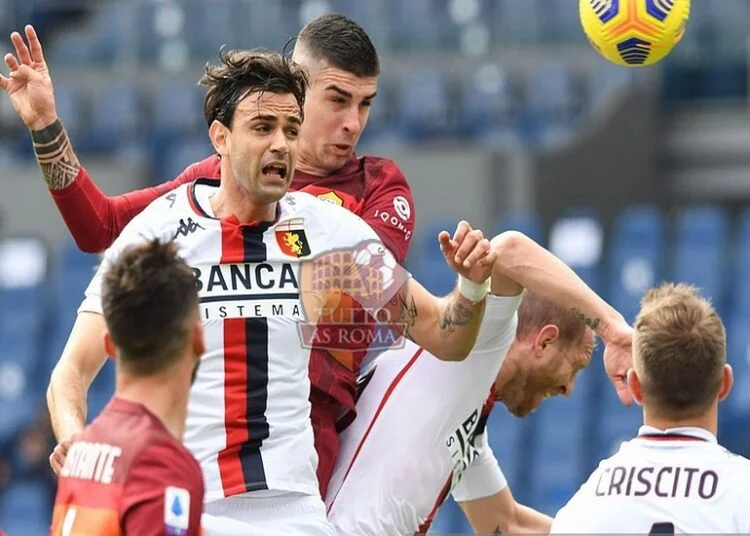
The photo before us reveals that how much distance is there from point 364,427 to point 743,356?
817cm

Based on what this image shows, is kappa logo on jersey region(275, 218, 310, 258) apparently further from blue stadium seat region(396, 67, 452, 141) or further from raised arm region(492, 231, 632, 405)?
blue stadium seat region(396, 67, 452, 141)

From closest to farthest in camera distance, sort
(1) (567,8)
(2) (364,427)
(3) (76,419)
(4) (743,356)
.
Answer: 1. (3) (76,419)
2. (2) (364,427)
3. (4) (743,356)
4. (1) (567,8)

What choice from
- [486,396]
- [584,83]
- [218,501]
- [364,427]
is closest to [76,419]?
[218,501]

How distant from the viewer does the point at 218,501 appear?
510 cm

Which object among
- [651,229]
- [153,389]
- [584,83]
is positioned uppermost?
[584,83]

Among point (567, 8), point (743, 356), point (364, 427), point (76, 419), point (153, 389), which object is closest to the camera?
point (153, 389)

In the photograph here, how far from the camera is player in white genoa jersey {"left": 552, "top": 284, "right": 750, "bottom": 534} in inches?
170

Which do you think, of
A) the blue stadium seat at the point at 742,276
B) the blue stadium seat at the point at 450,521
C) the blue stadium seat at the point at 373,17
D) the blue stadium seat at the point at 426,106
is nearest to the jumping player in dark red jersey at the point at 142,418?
the blue stadium seat at the point at 450,521

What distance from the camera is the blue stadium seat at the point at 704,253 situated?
14141 millimetres

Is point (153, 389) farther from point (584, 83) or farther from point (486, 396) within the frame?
point (584, 83)

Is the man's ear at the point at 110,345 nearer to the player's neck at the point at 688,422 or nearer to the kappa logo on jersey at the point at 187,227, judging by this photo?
the kappa logo on jersey at the point at 187,227

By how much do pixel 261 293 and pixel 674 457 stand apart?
56.3 inches

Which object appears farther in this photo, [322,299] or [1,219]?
[1,219]

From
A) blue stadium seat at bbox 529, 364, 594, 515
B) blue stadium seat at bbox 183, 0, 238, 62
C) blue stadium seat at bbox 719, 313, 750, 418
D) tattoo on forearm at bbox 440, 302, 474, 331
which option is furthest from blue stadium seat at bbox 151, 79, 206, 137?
tattoo on forearm at bbox 440, 302, 474, 331
